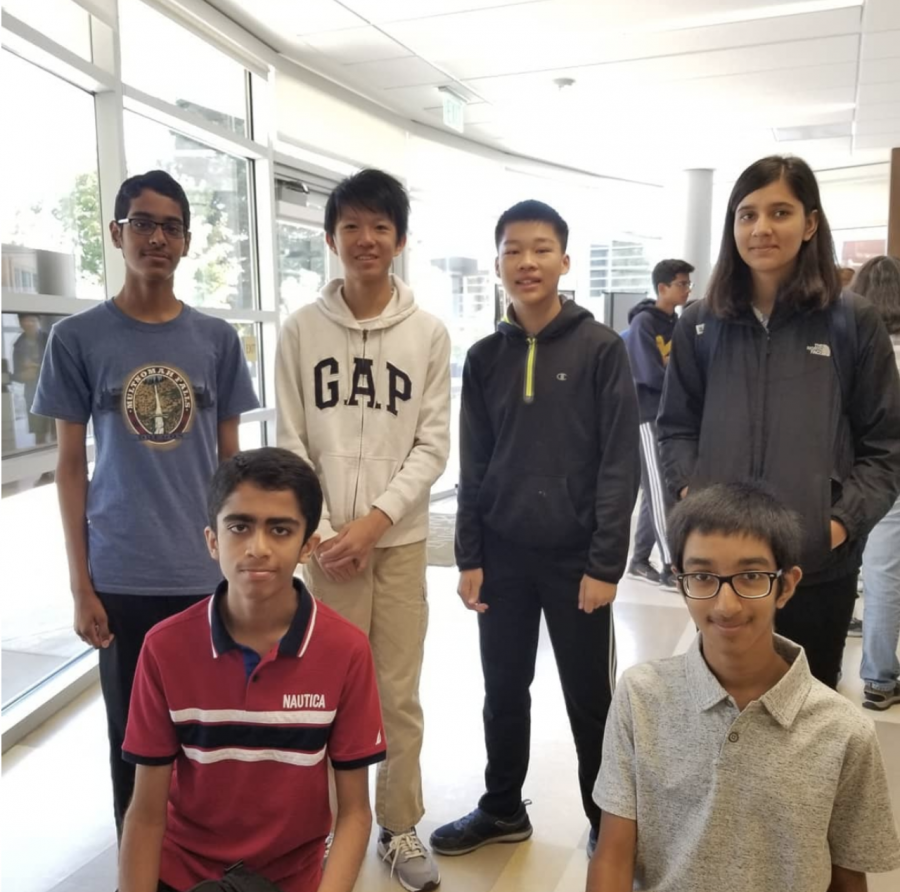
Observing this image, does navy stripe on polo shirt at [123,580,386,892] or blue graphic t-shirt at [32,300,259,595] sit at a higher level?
blue graphic t-shirt at [32,300,259,595]

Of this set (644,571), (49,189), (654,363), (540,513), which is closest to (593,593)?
(540,513)

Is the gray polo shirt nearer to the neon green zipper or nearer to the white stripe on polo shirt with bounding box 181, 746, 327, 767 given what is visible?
the white stripe on polo shirt with bounding box 181, 746, 327, 767

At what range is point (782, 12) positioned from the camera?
12.9ft

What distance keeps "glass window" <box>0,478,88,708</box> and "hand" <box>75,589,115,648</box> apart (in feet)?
4.01

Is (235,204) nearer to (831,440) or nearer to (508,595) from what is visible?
(508,595)

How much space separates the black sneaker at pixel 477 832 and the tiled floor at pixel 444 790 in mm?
24

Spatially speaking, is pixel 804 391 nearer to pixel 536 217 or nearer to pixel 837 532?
pixel 837 532

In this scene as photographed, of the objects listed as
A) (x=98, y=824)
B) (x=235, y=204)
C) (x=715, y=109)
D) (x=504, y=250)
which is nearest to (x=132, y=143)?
(x=235, y=204)

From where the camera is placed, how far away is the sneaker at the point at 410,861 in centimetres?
183

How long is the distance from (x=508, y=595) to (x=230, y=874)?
896 mm

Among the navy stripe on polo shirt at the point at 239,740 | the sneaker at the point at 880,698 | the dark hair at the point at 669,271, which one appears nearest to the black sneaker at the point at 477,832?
the navy stripe on polo shirt at the point at 239,740

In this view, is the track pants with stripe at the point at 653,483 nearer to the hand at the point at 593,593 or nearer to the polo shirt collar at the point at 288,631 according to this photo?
the hand at the point at 593,593

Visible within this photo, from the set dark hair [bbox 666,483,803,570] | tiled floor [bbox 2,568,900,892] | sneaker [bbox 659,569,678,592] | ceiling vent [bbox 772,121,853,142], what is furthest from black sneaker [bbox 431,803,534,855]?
ceiling vent [bbox 772,121,853,142]

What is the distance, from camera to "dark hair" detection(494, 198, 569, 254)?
1771 mm
